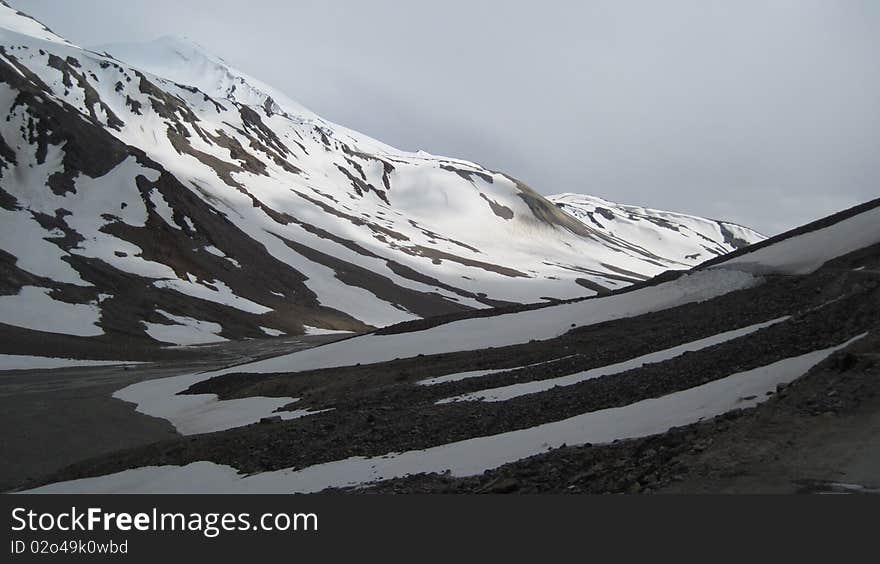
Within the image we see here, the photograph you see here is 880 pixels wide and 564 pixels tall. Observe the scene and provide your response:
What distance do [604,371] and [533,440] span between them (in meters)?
9.36

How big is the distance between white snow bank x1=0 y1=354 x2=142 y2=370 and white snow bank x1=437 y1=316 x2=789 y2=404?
168ft

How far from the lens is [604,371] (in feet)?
82.0

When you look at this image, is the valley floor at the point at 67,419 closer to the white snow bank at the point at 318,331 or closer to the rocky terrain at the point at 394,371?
the rocky terrain at the point at 394,371

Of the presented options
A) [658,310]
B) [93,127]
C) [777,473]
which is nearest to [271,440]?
[777,473]

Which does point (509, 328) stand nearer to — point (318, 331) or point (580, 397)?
point (580, 397)

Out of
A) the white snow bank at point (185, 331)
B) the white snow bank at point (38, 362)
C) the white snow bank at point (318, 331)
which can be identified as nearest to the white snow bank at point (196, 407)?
the white snow bank at point (38, 362)

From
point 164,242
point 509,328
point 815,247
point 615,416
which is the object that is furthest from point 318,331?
point 615,416

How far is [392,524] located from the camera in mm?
9789

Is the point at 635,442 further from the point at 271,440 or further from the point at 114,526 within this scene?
the point at 271,440

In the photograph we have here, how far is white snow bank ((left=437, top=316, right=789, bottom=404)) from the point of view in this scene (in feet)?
79.4

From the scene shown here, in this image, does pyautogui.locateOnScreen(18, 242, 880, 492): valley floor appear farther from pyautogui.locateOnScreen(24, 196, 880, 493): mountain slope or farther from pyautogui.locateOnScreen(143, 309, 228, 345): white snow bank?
pyautogui.locateOnScreen(143, 309, 228, 345): white snow bank

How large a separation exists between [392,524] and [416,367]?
27.4 metres

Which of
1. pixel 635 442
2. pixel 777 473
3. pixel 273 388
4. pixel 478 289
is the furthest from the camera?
pixel 478 289

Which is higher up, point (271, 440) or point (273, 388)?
point (273, 388)
